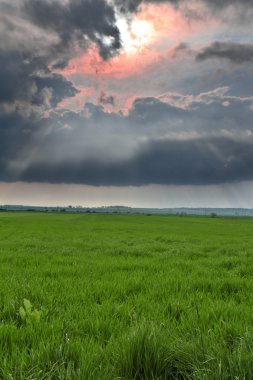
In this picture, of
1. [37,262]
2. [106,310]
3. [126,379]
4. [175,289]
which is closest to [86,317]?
[106,310]

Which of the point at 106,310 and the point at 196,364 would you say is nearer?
the point at 196,364

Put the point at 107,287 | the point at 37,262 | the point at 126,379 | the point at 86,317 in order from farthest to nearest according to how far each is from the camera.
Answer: the point at 37,262
the point at 107,287
the point at 86,317
the point at 126,379

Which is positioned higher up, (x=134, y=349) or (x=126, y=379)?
(x=134, y=349)

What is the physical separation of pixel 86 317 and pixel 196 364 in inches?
87.5

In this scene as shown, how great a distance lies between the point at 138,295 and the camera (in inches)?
239

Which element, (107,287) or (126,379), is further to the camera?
(107,287)

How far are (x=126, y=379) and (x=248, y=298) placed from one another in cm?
439

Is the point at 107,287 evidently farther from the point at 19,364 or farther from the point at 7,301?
the point at 19,364

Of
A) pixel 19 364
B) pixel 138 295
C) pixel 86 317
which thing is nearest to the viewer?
pixel 19 364

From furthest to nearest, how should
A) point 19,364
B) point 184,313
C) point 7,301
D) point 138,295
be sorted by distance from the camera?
point 138,295 → point 7,301 → point 184,313 → point 19,364

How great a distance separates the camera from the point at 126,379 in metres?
2.71

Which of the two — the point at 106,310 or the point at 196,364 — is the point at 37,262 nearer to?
the point at 106,310

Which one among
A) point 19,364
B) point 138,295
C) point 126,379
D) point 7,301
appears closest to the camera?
point 126,379

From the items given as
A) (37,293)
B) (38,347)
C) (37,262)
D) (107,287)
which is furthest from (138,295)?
(37,262)
